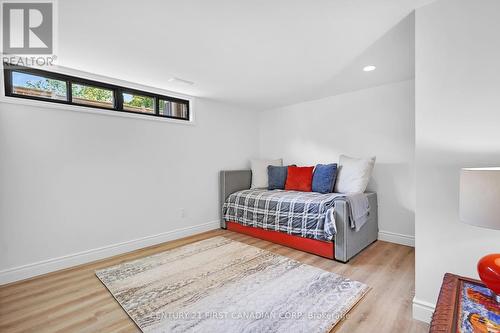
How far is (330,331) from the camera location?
139cm

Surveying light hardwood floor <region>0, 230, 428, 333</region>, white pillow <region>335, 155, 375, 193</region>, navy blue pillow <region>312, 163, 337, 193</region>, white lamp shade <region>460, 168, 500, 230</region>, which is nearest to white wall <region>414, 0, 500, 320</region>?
light hardwood floor <region>0, 230, 428, 333</region>

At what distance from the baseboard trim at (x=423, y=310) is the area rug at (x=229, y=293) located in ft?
1.15

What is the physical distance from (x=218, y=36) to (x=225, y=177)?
2244 mm

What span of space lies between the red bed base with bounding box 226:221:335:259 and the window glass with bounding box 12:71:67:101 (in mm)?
2735

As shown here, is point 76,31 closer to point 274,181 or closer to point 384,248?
point 274,181

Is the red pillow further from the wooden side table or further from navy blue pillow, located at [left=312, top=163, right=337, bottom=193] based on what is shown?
the wooden side table

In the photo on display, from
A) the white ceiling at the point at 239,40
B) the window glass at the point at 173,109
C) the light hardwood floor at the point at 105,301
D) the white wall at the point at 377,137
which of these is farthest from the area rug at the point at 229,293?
the white ceiling at the point at 239,40

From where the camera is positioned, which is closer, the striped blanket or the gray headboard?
the striped blanket

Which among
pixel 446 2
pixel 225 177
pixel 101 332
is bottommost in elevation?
pixel 101 332

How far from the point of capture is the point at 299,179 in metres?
3.40

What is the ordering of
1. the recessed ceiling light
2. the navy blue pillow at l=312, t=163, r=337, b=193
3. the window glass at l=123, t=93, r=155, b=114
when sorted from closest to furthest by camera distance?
the recessed ceiling light → the window glass at l=123, t=93, r=155, b=114 → the navy blue pillow at l=312, t=163, r=337, b=193

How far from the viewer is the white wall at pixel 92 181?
2.09m

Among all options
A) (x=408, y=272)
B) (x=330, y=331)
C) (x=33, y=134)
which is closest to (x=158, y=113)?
(x=33, y=134)

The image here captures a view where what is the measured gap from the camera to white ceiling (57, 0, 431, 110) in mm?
1488
